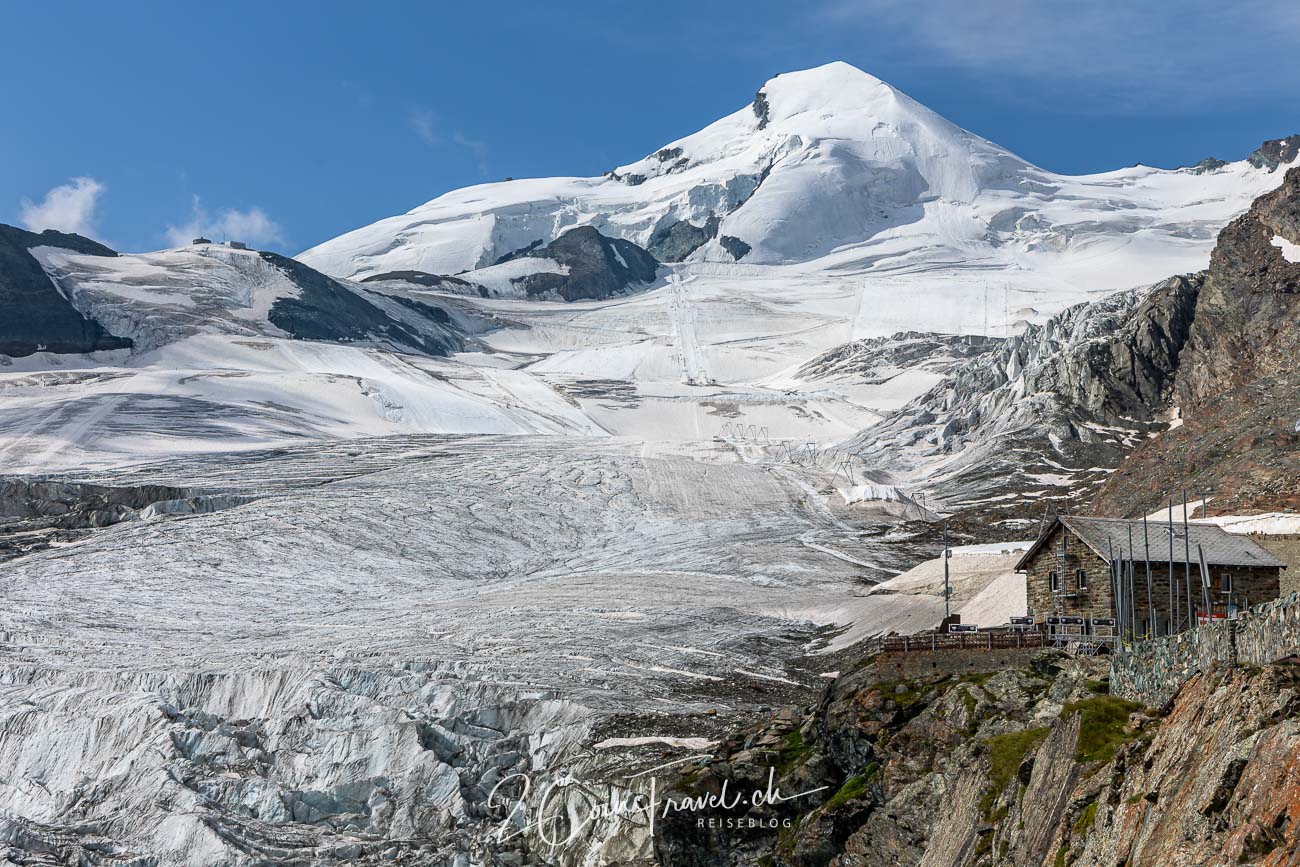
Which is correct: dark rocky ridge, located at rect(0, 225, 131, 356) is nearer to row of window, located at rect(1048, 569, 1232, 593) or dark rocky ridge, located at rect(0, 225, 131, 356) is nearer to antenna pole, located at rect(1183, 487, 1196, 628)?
row of window, located at rect(1048, 569, 1232, 593)

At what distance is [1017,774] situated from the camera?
2684 centimetres

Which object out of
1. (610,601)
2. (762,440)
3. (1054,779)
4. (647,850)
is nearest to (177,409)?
(762,440)

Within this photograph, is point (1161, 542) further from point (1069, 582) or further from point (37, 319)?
point (37, 319)

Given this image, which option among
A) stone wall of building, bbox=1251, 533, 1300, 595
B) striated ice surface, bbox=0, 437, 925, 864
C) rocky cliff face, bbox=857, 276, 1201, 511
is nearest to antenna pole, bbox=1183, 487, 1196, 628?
stone wall of building, bbox=1251, 533, 1300, 595

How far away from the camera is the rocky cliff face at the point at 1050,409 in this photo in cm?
Answer: 11850

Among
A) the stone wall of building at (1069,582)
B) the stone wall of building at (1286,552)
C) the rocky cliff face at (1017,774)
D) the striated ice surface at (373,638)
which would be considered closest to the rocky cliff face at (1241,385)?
the stone wall of building at (1286,552)

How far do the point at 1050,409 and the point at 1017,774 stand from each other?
347 feet

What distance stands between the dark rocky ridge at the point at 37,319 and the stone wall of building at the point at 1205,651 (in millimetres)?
165287

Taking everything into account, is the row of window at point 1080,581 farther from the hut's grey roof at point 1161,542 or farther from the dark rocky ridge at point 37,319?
the dark rocky ridge at point 37,319

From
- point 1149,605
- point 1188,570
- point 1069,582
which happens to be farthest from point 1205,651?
point 1069,582

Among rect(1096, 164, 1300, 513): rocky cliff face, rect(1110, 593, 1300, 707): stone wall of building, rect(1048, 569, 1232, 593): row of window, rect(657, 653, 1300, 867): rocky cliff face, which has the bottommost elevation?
rect(657, 653, 1300, 867): rocky cliff face

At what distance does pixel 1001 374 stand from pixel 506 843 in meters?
104

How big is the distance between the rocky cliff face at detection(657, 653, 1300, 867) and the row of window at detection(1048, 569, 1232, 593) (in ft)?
24.4

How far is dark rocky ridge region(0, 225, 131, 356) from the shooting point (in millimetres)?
173500
